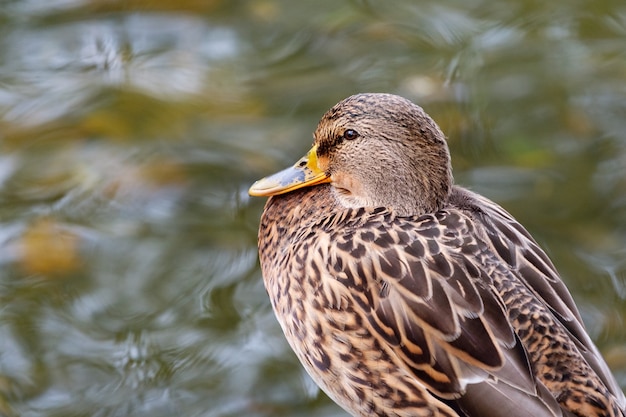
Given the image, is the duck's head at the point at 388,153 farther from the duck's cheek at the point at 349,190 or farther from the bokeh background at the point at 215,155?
the bokeh background at the point at 215,155

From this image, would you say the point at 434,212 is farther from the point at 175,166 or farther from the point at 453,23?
the point at 453,23

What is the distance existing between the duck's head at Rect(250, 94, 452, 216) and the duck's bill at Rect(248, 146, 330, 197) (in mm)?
95

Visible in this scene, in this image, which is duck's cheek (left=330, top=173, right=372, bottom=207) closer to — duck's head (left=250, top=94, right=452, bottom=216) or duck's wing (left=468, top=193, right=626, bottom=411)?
duck's head (left=250, top=94, right=452, bottom=216)

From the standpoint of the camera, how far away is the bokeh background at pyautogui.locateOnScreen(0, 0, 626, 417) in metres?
4.82

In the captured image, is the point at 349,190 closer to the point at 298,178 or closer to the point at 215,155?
the point at 298,178

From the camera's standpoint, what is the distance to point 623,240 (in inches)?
214

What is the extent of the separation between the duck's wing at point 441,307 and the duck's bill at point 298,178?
40 cm

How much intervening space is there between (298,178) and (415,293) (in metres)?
0.84

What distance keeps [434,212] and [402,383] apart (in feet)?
2.15

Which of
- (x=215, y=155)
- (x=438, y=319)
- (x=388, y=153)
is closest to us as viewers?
(x=438, y=319)

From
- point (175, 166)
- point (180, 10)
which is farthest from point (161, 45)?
point (175, 166)

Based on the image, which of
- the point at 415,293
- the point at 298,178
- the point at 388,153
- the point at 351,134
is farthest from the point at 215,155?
the point at 415,293

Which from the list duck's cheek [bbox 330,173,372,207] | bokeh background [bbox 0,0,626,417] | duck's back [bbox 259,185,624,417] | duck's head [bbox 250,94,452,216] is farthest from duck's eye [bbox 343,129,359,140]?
bokeh background [bbox 0,0,626,417]

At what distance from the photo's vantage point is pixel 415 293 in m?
3.71
